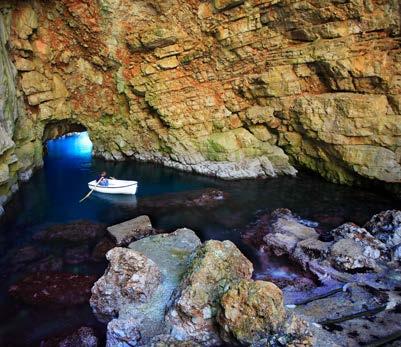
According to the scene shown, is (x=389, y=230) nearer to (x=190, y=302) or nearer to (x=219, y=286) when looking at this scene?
(x=219, y=286)

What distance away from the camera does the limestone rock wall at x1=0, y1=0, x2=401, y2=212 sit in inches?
925

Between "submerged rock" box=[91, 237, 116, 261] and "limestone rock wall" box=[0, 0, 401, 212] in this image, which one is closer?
"submerged rock" box=[91, 237, 116, 261]

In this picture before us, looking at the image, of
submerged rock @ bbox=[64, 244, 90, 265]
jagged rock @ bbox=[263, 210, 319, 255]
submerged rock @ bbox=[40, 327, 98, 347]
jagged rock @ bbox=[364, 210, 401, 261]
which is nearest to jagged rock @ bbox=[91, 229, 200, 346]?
submerged rock @ bbox=[40, 327, 98, 347]

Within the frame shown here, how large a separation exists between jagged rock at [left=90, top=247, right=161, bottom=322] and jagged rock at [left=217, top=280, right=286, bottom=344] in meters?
3.23

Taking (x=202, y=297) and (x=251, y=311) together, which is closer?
(x=251, y=311)

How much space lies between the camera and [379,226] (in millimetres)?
17312

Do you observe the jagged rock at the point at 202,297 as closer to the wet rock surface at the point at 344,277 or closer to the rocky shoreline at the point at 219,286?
the rocky shoreline at the point at 219,286

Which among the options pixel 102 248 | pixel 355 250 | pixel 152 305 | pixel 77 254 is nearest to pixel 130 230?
pixel 102 248

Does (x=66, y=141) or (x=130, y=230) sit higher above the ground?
(x=130, y=230)

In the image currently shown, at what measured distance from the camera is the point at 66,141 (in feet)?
166

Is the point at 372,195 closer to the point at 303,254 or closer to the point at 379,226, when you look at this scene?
the point at 379,226

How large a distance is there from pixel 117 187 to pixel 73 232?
20.2ft

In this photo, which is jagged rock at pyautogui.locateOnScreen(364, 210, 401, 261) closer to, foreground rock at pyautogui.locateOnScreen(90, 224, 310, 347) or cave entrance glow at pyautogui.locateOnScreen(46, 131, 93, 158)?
foreground rock at pyautogui.locateOnScreen(90, 224, 310, 347)

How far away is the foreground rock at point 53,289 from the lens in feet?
42.1
